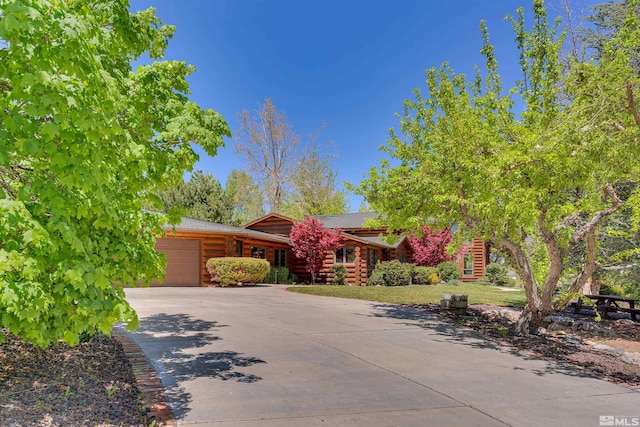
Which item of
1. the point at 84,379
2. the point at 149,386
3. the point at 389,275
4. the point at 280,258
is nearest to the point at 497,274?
the point at 389,275

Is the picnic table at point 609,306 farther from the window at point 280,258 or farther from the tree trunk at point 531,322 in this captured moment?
the window at point 280,258

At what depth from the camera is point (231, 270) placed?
19516mm

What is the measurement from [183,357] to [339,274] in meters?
18.0

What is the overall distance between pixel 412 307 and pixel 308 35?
17941 millimetres

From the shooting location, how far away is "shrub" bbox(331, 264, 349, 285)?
942 inches

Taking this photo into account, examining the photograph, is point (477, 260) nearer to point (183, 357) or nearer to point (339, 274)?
point (339, 274)

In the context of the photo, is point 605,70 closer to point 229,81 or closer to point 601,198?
point 601,198

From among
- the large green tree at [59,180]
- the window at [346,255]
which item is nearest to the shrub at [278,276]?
the window at [346,255]

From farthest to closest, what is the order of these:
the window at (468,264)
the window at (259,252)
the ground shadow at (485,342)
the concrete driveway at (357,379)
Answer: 1. the window at (468,264)
2. the window at (259,252)
3. the ground shadow at (485,342)
4. the concrete driveway at (357,379)

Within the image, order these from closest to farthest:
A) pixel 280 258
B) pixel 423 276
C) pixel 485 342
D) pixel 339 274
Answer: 1. pixel 485 342
2. pixel 339 274
3. pixel 280 258
4. pixel 423 276

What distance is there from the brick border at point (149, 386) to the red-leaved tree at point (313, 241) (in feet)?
53.2

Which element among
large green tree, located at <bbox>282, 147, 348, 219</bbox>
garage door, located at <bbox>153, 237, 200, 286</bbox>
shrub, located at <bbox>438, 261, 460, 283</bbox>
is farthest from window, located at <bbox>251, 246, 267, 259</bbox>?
large green tree, located at <bbox>282, 147, 348, 219</bbox>

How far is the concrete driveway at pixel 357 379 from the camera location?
13.9 ft

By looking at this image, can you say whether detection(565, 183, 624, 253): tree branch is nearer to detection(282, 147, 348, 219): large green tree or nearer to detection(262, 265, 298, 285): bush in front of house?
detection(262, 265, 298, 285): bush in front of house
